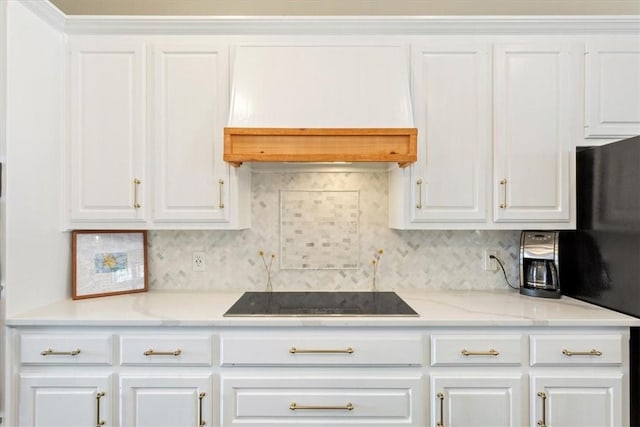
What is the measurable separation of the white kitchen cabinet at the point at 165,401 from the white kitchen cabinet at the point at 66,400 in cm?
8

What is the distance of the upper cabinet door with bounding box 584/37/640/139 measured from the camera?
196 cm

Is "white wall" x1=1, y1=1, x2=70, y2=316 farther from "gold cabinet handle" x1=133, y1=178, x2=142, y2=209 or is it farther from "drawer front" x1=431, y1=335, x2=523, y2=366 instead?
"drawer front" x1=431, y1=335, x2=523, y2=366

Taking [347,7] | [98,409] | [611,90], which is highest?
[347,7]

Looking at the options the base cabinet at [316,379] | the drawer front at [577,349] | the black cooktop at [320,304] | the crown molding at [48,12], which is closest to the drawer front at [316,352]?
the base cabinet at [316,379]

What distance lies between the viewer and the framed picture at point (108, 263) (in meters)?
2.06

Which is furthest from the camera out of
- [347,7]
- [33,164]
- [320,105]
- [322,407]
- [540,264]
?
[347,7]

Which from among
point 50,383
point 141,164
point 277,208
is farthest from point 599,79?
point 50,383

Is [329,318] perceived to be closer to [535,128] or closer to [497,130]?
[497,130]

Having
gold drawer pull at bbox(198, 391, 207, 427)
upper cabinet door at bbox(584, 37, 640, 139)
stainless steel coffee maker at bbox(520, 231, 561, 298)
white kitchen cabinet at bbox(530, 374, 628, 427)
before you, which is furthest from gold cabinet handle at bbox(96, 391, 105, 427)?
upper cabinet door at bbox(584, 37, 640, 139)

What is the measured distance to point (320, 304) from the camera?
199cm

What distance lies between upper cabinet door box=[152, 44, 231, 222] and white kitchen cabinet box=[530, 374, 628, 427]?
5.82 feet

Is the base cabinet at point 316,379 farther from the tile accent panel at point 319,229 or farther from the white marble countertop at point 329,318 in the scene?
the tile accent panel at point 319,229

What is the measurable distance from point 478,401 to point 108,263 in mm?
1978

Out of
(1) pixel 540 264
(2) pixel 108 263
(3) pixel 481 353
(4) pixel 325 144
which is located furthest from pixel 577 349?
(2) pixel 108 263
